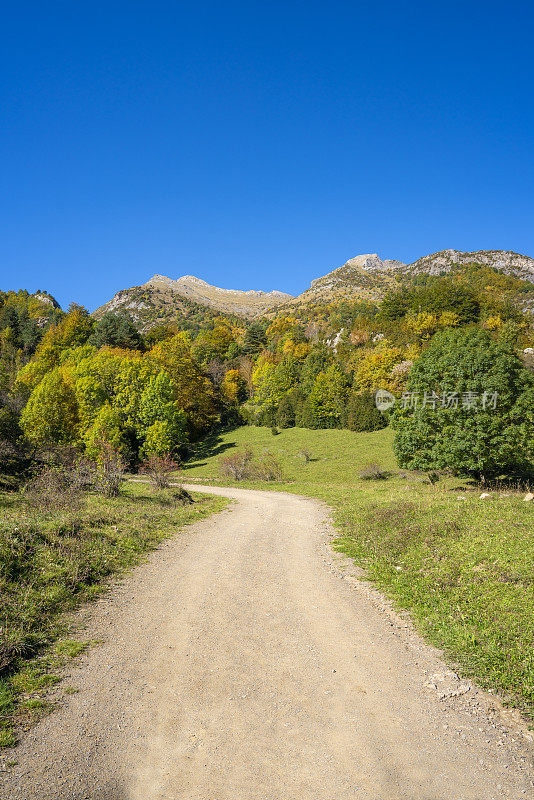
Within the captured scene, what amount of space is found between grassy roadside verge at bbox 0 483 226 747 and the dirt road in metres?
0.42

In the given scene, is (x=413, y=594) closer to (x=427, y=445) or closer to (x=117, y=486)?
(x=117, y=486)

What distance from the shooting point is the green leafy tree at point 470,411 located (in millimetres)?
20984

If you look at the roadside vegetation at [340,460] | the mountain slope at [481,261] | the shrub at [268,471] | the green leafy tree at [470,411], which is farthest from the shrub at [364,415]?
the mountain slope at [481,261]

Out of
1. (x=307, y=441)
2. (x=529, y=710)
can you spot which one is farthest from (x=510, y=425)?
(x=307, y=441)

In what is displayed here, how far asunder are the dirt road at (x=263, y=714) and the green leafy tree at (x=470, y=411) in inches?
618

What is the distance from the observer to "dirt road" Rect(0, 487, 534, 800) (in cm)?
383

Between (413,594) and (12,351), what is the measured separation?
91.4 metres

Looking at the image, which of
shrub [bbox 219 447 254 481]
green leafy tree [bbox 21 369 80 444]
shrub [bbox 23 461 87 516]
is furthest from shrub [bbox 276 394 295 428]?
shrub [bbox 23 461 87 516]

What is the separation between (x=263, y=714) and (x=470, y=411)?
20575 mm

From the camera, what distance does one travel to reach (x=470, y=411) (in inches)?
854

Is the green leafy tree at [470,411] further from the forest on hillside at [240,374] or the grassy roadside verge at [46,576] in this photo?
the grassy roadside verge at [46,576]

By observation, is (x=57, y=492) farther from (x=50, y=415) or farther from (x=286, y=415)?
(x=286, y=415)

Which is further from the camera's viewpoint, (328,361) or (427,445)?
(328,361)

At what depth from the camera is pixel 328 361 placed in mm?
66125
